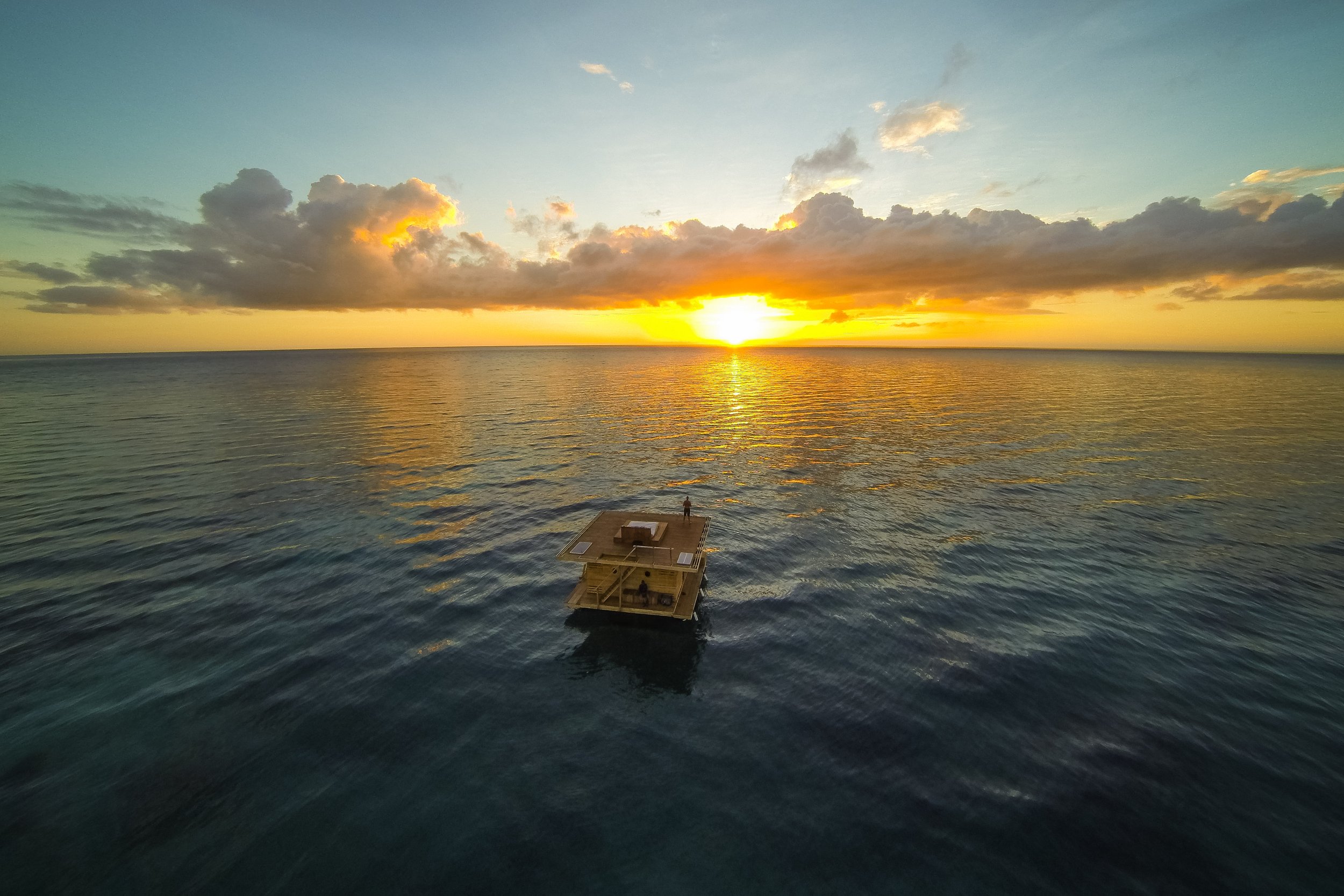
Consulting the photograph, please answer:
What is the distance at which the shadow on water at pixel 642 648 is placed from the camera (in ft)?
74.5

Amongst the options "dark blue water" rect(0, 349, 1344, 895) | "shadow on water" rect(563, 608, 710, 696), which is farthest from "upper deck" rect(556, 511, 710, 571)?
"dark blue water" rect(0, 349, 1344, 895)

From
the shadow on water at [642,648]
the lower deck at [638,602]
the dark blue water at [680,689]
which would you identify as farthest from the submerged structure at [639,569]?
the dark blue water at [680,689]

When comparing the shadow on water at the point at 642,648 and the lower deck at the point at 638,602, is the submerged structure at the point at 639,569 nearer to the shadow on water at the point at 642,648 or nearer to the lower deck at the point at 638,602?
the lower deck at the point at 638,602

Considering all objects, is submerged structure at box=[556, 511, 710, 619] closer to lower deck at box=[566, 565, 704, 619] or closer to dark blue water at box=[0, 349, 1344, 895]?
lower deck at box=[566, 565, 704, 619]

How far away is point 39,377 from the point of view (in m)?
174

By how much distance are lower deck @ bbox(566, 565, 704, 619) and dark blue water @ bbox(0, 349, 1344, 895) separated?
125cm

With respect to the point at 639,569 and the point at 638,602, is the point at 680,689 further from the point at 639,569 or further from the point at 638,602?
the point at 639,569

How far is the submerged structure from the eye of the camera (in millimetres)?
25500

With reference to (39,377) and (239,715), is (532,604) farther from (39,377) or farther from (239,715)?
(39,377)

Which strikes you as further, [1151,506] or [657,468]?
[657,468]

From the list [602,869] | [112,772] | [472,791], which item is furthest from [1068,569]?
[112,772]

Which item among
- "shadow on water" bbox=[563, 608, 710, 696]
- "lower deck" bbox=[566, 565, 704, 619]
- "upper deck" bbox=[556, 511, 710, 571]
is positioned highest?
"upper deck" bbox=[556, 511, 710, 571]

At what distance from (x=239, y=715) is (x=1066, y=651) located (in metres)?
36.7

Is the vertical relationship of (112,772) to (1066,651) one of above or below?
above
